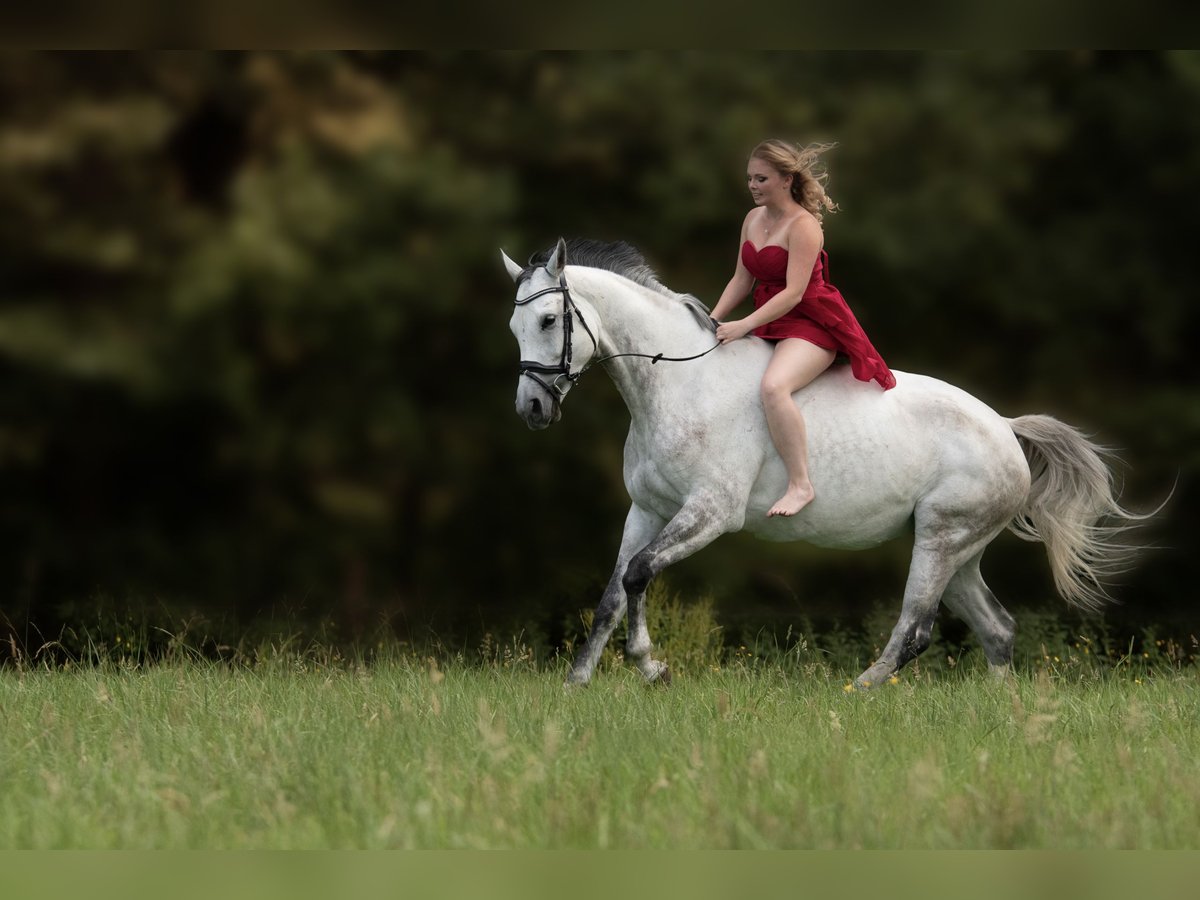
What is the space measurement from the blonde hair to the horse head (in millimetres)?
1015

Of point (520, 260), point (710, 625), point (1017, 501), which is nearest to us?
point (1017, 501)

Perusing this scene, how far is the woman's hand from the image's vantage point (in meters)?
6.18

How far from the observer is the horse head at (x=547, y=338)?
227 inches

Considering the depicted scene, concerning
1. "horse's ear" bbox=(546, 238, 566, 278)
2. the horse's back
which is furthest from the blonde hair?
"horse's ear" bbox=(546, 238, 566, 278)

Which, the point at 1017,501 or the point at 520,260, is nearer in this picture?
the point at 1017,501

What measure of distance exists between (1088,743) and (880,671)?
164 cm

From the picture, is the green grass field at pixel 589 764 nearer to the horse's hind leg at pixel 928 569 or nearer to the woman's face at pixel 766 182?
the horse's hind leg at pixel 928 569

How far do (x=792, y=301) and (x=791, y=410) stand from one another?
0.49 m

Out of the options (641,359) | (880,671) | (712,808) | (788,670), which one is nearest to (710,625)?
(788,670)

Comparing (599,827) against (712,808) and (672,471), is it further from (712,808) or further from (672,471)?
(672,471)

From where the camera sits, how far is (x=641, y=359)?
615cm

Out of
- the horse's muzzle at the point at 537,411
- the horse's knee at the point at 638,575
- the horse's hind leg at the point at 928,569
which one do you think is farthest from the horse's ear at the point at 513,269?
the horse's hind leg at the point at 928,569

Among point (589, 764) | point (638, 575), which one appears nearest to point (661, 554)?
point (638, 575)

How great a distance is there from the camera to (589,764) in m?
4.09
